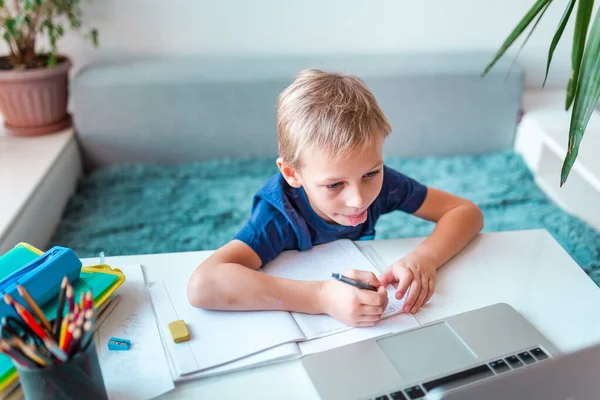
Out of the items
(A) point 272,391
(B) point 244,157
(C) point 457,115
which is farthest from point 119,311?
(C) point 457,115

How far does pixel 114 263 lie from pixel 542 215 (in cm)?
122

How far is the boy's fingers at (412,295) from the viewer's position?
850mm

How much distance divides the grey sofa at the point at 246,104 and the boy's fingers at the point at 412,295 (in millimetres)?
1139

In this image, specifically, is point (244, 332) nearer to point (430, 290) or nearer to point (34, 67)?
point (430, 290)

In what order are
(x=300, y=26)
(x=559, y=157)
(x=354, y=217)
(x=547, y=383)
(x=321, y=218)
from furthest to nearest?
(x=300, y=26) → (x=559, y=157) → (x=321, y=218) → (x=354, y=217) → (x=547, y=383)

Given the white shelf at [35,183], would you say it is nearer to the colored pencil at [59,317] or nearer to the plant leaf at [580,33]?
the colored pencil at [59,317]

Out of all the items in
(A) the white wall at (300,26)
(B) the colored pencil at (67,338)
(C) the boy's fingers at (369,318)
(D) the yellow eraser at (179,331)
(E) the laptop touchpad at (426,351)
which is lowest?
(D) the yellow eraser at (179,331)

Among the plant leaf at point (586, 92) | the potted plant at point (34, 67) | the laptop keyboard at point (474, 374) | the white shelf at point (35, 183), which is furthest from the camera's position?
the potted plant at point (34, 67)

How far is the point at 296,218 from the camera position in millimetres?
1009

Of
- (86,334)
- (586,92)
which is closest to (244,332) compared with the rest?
(86,334)

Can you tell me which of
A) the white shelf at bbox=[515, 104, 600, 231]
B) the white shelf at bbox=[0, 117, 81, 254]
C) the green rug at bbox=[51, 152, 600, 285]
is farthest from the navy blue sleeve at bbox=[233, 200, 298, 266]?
the white shelf at bbox=[515, 104, 600, 231]

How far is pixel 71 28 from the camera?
1854 millimetres

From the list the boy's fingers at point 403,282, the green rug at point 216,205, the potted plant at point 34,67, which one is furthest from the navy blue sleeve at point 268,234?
the potted plant at point 34,67

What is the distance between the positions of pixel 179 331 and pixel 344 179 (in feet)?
1.08
